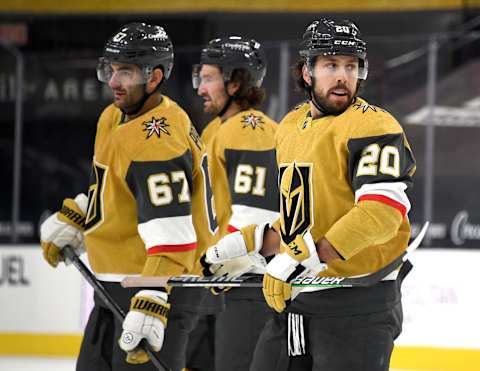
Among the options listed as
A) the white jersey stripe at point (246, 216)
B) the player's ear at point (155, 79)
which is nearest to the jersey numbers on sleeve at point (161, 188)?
the player's ear at point (155, 79)

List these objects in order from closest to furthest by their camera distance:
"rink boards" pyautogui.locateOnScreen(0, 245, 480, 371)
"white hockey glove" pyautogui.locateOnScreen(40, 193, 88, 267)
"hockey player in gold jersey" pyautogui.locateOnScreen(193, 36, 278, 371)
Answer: "white hockey glove" pyautogui.locateOnScreen(40, 193, 88, 267) → "hockey player in gold jersey" pyautogui.locateOnScreen(193, 36, 278, 371) → "rink boards" pyautogui.locateOnScreen(0, 245, 480, 371)

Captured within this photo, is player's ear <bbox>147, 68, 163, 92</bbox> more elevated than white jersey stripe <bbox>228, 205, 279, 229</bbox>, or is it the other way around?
player's ear <bbox>147, 68, 163, 92</bbox>

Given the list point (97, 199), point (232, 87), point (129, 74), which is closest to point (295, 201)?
point (97, 199)

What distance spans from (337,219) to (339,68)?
1.13 ft

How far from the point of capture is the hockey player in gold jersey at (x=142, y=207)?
2766mm

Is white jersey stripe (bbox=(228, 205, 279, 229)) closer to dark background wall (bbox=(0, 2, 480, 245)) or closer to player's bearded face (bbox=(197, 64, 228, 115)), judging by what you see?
player's bearded face (bbox=(197, 64, 228, 115))

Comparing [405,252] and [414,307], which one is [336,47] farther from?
[414,307]


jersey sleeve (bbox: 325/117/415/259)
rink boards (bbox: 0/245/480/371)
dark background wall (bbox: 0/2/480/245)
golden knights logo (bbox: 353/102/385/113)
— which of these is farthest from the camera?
dark background wall (bbox: 0/2/480/245)

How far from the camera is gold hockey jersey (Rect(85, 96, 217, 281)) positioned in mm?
2777

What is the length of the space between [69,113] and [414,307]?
10.4 ft

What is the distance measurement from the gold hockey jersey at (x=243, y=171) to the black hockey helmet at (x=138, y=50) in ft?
1.96

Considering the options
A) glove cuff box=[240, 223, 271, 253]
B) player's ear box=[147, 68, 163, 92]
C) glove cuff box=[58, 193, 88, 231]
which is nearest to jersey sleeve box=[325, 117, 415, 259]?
glove cuff box=[240, 223, 271, 253]

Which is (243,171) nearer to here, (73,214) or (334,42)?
(73,214)

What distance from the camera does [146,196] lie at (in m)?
2.78
